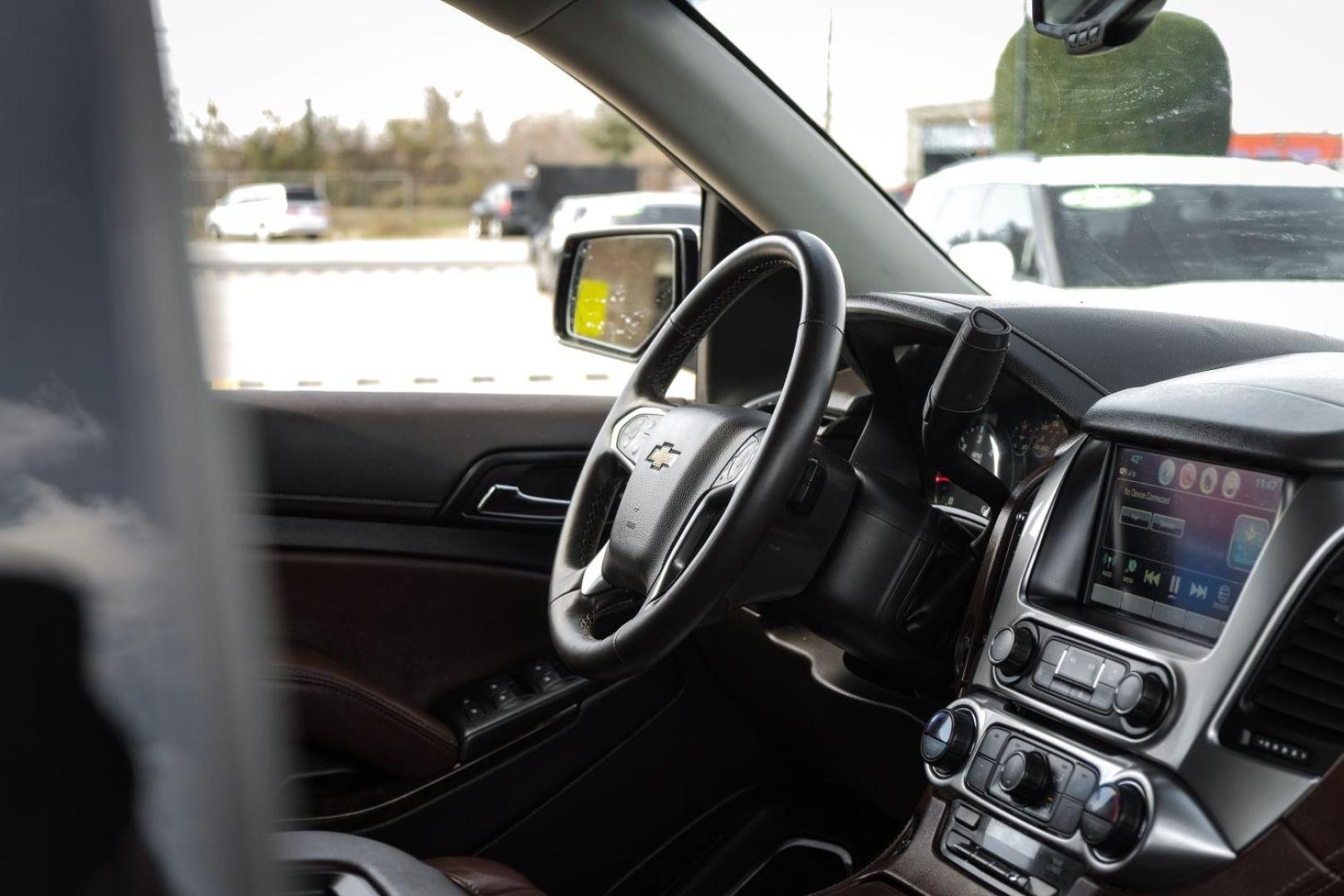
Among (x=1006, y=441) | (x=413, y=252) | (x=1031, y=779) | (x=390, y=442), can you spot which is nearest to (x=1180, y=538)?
(x=1031, y=779)

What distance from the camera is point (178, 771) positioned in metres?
0.47

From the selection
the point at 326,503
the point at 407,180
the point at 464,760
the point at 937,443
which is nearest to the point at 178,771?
the point at 937,443

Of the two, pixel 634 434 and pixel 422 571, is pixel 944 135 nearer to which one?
pixel 634 434

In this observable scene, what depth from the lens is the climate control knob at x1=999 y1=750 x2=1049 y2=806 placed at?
140cm

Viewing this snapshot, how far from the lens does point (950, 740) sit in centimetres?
151

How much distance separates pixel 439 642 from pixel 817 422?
1251 mm

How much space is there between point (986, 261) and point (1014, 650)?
871mm

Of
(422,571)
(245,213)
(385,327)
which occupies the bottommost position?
(385,327)

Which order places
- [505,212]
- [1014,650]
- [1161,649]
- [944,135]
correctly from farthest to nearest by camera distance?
[505,212] → [944,135] → [1014,650] → [1161,649]

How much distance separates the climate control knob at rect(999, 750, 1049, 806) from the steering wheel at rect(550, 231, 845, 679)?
0.36 m

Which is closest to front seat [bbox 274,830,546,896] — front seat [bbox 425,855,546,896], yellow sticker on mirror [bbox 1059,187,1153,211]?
front seat [bbox 425,855,546,896]

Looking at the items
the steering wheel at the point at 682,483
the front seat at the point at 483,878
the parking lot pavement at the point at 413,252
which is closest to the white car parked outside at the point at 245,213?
the steering wheel at the point at 682,483

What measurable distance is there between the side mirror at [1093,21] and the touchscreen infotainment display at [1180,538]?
532 millimetres

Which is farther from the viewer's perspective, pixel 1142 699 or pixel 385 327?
pixel 385 327
